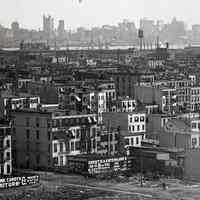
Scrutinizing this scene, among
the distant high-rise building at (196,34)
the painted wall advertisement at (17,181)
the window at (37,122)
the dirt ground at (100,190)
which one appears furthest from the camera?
the distant high-rise building at (196,34)

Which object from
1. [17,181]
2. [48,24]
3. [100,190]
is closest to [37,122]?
[17,181]

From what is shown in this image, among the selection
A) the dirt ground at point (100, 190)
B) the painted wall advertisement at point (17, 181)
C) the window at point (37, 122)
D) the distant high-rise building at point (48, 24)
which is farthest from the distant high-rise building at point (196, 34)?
the painted wall advertisement at point (17, 181)

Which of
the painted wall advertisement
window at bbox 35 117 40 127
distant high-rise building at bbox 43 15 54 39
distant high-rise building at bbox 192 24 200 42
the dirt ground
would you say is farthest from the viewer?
distant high-rise building at bbox 192 24 200 42

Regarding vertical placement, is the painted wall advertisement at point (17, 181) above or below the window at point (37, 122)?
below

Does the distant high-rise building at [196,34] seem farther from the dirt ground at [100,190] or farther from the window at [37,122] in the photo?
the dirt ground at [100,190]

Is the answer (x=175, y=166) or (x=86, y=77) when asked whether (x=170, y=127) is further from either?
(x=86, y=77)

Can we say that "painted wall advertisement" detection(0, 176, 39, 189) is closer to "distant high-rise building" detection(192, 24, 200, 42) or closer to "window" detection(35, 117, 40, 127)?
"window" detection(35, 117, 40, 127)

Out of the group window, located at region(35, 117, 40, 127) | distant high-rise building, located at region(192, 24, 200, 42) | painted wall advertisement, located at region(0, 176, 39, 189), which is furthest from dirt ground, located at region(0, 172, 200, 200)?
distant high-rise building, located at region(192, 24, 200, 42)

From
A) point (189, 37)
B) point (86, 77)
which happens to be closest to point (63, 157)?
point (86, 77)

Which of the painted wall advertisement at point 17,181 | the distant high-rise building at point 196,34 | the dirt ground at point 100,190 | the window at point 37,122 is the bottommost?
the dirt ground at point 100,190
